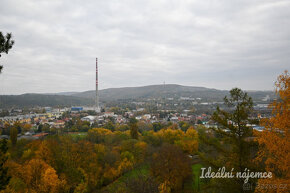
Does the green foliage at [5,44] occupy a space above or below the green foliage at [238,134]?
above

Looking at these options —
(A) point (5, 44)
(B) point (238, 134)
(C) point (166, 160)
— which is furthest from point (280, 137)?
(C) point (166, 160)

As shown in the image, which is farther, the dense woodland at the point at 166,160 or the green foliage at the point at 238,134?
the green foliage at the point at 238,134

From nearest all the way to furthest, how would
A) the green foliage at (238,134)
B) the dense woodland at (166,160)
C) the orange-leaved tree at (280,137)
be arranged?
the orange-leaved tree at (280,137) < the dense woodland at (166,160) < the green foliage at (238,134)

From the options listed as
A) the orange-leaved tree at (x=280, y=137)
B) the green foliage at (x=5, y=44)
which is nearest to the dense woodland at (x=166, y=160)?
the orange-leaved tree at (x=280, y=137)

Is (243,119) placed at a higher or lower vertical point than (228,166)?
higher

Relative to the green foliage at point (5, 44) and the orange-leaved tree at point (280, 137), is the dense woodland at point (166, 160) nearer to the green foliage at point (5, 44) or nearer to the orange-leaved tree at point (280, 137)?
the orange-leaved tree at point (280, 137)

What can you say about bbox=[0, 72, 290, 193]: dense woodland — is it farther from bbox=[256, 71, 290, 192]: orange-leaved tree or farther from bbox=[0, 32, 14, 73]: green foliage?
bbox=[0, 32, 14, 73]: green foliage

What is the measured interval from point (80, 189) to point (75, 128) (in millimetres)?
35179

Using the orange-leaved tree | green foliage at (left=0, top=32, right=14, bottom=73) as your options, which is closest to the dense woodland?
the orange-leaved tree

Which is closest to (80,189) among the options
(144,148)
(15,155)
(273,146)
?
(144,148)

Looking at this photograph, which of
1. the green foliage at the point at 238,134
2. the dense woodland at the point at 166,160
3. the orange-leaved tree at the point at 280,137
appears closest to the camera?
the orange-leaved tree at the point at 280,137

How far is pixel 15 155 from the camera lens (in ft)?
80.4

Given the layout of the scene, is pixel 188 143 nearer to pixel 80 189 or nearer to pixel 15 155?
pixel 80 189

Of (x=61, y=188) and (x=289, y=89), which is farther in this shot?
(x=61, y=188)
